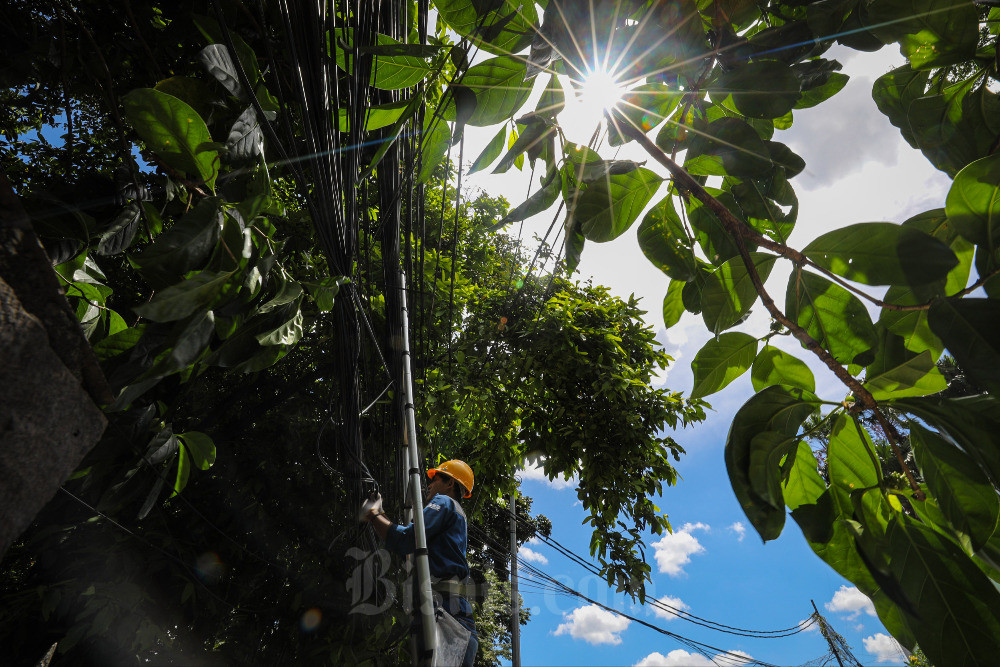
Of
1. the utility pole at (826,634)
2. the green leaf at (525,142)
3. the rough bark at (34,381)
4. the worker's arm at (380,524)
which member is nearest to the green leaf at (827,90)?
the green leaf at (525,142)

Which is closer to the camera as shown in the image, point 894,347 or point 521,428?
point 894,347

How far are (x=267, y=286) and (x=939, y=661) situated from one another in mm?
844

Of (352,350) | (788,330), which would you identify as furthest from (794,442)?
(352,350)

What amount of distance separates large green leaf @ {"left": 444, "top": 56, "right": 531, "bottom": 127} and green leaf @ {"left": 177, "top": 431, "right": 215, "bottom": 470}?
26.4 inches

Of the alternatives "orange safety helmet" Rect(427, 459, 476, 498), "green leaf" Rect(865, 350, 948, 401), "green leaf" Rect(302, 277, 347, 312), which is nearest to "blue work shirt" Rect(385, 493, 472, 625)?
"orange safety helmet" Rect(427, 459, 476, 498)

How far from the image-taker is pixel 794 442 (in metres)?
0.47

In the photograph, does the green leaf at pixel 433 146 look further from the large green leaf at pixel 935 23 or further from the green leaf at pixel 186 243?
the large green leaf at pixel 935 23

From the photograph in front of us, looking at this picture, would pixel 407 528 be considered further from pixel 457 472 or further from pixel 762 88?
pixel 762 88

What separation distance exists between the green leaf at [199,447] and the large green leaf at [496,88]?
2.20ft

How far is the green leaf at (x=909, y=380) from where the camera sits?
1.38 ft

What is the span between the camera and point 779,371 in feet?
1.75

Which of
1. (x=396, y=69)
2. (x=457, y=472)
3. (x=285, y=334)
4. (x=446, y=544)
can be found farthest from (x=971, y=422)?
(x=457, y=472)

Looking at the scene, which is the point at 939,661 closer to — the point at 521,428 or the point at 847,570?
the point at 847,570

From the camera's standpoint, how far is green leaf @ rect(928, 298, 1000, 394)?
1.13ft
